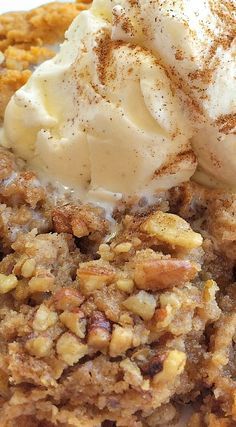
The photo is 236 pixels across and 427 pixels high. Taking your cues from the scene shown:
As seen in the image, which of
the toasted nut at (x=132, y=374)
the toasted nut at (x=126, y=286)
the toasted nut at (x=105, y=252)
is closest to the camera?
the toasted nut at (x=132, y=374)

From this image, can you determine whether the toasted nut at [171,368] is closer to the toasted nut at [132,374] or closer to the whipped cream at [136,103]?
the toasted nut at [132,374]

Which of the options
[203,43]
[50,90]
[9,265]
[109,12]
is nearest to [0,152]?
[50,90]

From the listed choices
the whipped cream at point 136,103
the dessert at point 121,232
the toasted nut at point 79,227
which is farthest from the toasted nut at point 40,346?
the whipped cream at point 136,103

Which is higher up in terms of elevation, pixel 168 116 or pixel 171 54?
pixel 171 54

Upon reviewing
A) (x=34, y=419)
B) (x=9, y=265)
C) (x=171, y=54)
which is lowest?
(x=34, y=419)

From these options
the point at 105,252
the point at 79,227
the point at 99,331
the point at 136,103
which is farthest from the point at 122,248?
the point at 136,103

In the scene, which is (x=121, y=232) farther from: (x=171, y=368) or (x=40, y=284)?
(x=171, y=368)

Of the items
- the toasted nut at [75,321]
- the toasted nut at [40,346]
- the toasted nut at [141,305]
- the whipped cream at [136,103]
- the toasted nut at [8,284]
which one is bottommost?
the toasted nut at [8,284]

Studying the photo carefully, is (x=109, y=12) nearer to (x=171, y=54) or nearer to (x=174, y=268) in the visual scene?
(x=171, y=54)
